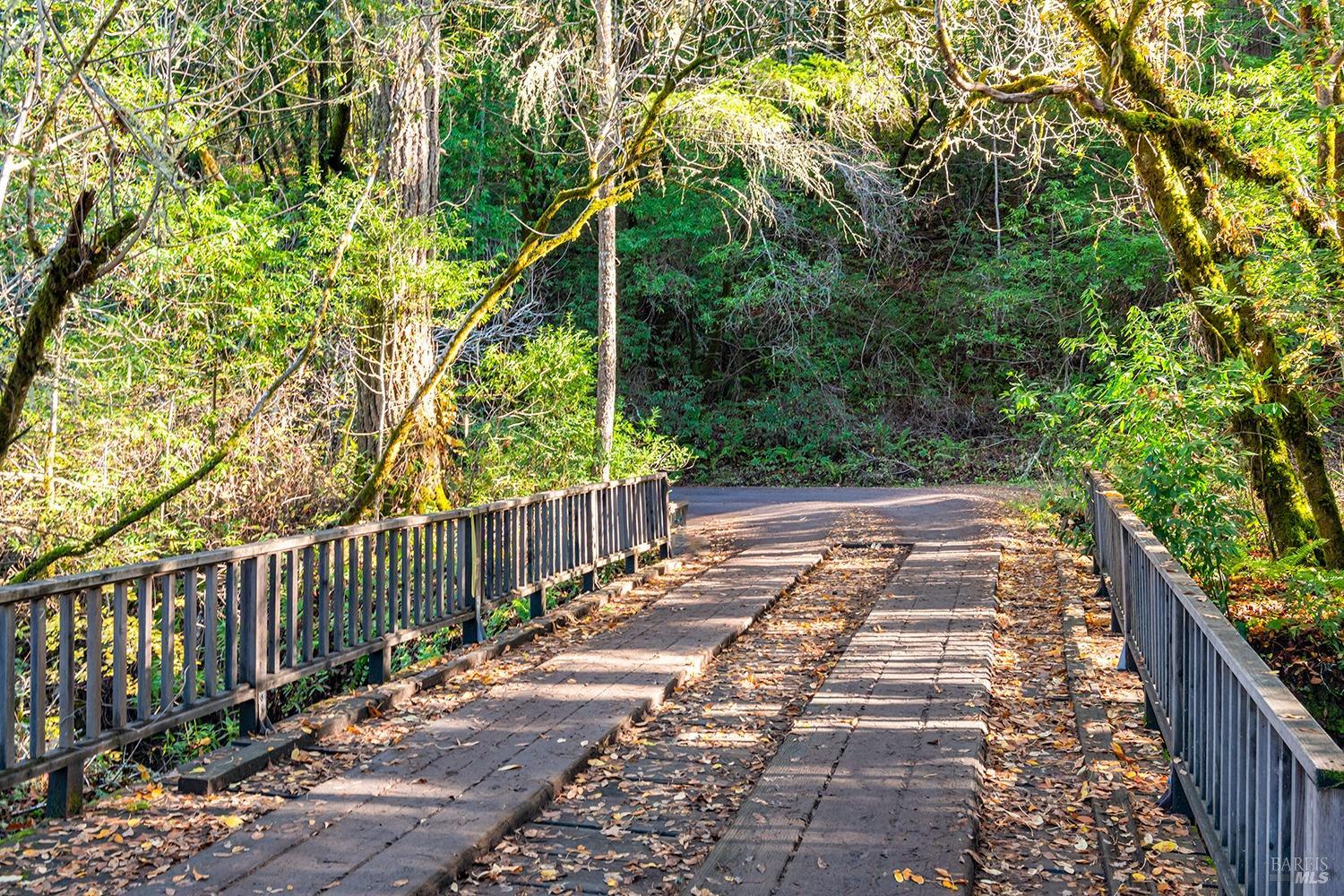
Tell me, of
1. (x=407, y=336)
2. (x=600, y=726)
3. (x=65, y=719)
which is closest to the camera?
(x=65, y=719)

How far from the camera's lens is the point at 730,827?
4371mm

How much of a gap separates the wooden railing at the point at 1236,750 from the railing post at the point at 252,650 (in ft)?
14.2

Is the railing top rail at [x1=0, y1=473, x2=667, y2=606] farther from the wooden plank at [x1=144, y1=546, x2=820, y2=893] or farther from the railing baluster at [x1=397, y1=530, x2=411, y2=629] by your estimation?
the wooden plank at [x1=144, y1=546, x2=820, y2=893]

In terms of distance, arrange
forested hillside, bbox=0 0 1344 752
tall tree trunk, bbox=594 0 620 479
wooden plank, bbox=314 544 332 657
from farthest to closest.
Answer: tall tree trunk, bbox=594 0 620 479 < forested hillside, bbox=0 0 1344 752 < wooden plank, bbox=314 544 332 657

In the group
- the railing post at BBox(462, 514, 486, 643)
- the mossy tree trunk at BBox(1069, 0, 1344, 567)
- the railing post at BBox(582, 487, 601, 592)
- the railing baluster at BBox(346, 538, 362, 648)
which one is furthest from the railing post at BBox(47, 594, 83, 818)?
the mossy tree trunk at BBox(1069, 0, 1344, 567)

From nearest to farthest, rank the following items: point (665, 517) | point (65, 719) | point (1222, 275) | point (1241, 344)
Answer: point (65, 719) < point (1241, 344) < point (1222, 275) < point (665, 517)

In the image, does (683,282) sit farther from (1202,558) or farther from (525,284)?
(1202,558)

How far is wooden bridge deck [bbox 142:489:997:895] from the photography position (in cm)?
393

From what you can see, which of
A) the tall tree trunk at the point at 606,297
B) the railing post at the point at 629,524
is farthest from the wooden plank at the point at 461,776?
the tall tree trunk at the point at 606,297

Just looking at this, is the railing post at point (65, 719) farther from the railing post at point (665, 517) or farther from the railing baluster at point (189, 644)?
the railing post at point (665, 517)

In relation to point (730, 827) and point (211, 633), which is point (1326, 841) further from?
point (211, 633)

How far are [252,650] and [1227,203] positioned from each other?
8.37m

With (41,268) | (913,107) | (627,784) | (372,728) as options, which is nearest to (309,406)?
(41,268)

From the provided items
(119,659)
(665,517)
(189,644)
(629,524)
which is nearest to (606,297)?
(665,517)
